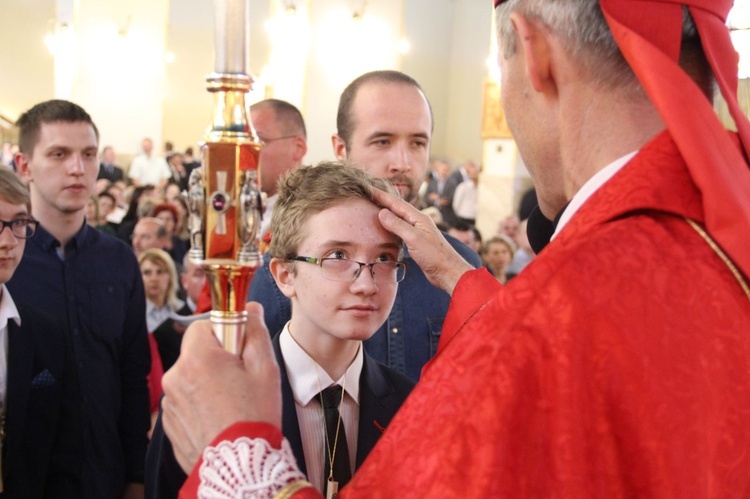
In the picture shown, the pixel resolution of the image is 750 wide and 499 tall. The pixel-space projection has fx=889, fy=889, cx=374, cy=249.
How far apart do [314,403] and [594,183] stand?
3.09 ft

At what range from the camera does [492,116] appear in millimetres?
15602

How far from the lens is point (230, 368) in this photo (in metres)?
1.22

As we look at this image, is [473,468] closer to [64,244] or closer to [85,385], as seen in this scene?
[85,385]

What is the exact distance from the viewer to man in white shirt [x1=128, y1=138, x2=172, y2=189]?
1721 centimetres

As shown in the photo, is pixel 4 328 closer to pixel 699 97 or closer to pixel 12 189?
pixel 12 189

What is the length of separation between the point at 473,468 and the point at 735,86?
2.29 ft

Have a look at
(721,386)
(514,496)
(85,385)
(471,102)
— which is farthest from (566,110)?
(471,102)

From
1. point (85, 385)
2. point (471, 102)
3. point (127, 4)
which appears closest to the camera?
point (85, 385)

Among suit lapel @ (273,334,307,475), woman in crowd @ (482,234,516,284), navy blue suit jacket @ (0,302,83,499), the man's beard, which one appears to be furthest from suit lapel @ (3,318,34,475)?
woman in crowd @ (482,234,516,284)

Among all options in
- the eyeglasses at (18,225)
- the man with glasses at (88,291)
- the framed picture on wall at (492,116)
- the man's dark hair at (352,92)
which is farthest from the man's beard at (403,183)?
the framed picture on wall at (492,116)

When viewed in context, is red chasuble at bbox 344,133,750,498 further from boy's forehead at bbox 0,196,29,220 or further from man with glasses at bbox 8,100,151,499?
man with glasses at bbox 8,100,151,499

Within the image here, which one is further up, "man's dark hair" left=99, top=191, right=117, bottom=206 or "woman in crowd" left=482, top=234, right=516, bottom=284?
"man's dark hair" left=99, top=191, right=117, bottom=206

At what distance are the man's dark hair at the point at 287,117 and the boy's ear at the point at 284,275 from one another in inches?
80.6

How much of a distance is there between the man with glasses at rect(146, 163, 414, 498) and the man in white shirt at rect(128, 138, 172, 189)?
614 inches
